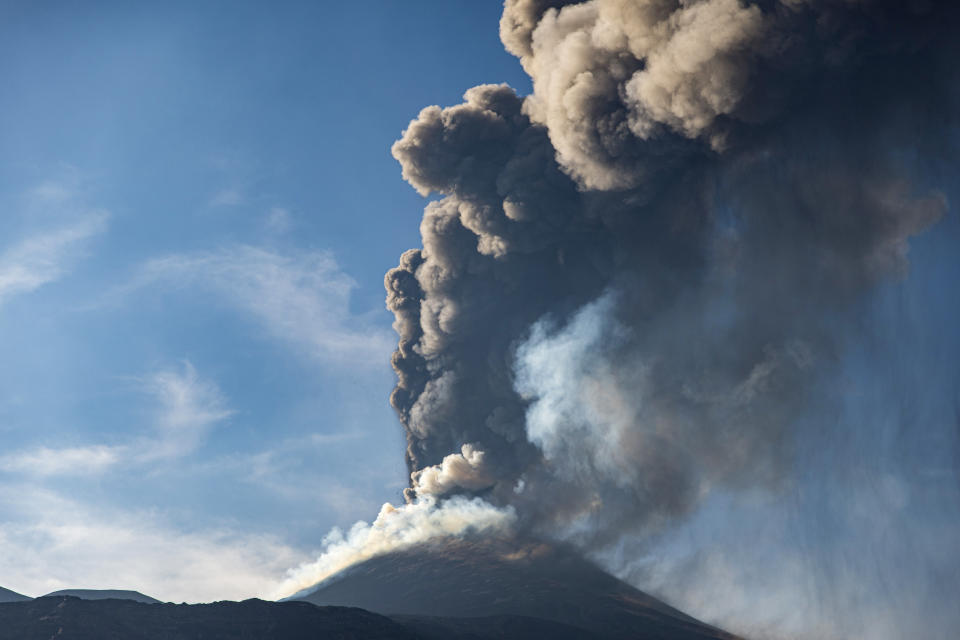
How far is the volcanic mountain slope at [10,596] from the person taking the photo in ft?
256

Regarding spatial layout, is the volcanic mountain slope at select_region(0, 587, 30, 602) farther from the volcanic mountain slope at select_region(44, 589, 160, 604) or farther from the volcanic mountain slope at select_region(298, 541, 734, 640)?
the volcanic mountain slope at select_region(298, 541, 734, 640)

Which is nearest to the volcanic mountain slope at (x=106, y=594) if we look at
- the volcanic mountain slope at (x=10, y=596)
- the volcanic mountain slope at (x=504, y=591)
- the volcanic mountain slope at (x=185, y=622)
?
the volcanic mountain slope at (x=10, y=596)

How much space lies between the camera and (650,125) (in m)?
59.2

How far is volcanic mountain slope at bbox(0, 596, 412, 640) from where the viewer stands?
1818 inches

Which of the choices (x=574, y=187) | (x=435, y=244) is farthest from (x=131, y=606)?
(x=574, y=187)

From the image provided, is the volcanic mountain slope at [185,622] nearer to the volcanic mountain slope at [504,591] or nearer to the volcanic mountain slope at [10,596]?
the volcanic mountain slope at [504,591]

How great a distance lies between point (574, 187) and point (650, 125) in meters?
13.7

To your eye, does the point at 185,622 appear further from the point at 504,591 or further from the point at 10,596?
the point at 10,596

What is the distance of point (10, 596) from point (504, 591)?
164 ft

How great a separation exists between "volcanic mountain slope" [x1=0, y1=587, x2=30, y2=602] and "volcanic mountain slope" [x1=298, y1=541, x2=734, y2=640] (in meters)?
27.3

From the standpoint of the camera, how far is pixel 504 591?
2724 inches

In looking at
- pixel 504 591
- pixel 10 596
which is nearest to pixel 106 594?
pixel 10 596

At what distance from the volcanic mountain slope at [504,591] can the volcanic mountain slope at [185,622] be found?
19.3 ft

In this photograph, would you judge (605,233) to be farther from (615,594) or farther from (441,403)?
(615,594)
